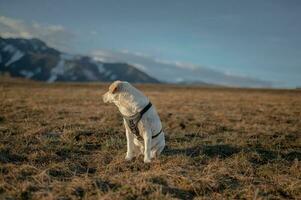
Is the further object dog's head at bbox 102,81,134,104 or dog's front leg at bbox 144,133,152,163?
dog's front leg at bbox 144,133,152,163

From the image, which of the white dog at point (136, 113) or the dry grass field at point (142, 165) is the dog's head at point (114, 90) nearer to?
the white dog at point (136, 113)

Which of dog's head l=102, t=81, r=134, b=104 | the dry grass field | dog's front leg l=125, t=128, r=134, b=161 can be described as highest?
dog's head l=102, t=81, r=134, b=104

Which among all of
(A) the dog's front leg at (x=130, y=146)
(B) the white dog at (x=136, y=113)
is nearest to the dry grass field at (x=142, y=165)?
(A) the dog's front leg at (x=130, y=146)

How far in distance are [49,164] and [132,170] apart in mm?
1827

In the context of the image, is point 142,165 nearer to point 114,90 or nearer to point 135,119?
point 135,119

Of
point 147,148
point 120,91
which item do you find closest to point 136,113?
point 120,91

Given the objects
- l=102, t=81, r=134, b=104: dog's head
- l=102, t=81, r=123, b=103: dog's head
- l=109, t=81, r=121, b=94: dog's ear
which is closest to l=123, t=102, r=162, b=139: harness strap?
l=102, t=81, r=134, b=104: dog's head

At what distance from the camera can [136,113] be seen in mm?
7934

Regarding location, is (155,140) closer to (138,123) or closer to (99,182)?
(138,123)

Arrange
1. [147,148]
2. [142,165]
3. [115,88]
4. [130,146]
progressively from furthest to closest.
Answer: [130,146]
[147,148]
[142,165]
[115,88]

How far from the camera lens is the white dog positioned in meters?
7.93

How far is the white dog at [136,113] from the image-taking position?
7.93 m

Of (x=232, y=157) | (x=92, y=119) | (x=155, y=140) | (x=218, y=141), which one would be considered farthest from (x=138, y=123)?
(x=92, y=119)

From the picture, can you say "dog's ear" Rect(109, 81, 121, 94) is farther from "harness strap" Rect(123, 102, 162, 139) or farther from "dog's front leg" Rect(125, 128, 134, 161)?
"dog's front leg" Rect(125, 128, 134, 161)
